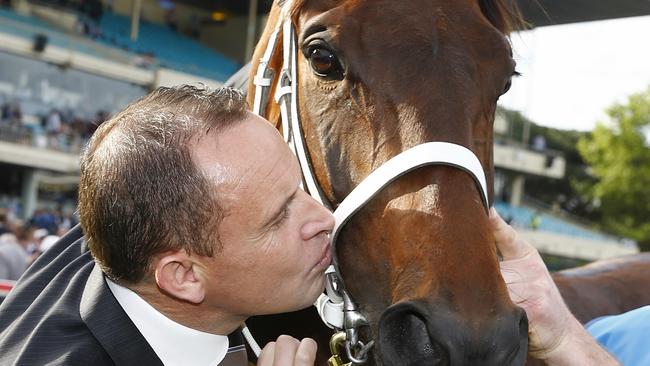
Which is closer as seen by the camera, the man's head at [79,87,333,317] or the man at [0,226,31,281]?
the man's head at [79,87,333,317]

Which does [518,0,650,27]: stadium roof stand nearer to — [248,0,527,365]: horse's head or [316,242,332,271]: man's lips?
[248,0,527,365]: horse's head

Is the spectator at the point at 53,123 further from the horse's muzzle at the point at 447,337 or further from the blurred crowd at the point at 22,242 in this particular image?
the horse's muzzle at the point at 447,337

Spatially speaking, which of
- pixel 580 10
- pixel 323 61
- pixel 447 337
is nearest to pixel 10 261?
pixel 580 10

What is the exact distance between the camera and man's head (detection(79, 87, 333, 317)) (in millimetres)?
1575

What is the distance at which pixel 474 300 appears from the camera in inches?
68.9

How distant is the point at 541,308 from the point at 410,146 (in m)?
0.55

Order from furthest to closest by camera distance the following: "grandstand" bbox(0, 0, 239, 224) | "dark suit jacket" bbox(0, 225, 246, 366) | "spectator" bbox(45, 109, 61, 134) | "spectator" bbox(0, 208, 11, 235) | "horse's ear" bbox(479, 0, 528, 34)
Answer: "spectator" bbox(45, 109, 61, 134), "grandstand" bbox(0, 0, 239, 224), "spectator" bbox(0, 208, 11, 235), "horse's ear" bbox(479, 0, 528, 34), "dark suit jacket" bbox(0, 225, 246, 366)

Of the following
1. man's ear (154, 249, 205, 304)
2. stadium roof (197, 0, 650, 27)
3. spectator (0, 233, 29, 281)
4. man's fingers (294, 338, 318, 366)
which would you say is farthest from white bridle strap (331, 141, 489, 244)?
spectator (0, 233, 29, 281)

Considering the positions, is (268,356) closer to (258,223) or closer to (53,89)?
(258,223)

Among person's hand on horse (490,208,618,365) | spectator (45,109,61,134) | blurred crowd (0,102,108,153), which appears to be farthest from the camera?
spectator (45,109,61,134)

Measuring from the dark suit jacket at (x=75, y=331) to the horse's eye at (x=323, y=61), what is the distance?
0.89 m

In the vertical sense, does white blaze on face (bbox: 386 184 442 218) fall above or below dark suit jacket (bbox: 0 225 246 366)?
above

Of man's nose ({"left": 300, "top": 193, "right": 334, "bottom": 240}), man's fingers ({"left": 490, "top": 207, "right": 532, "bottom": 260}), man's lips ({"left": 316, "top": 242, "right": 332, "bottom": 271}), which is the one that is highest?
man's nose ({"left": 300, "top": 193, "right": 334, "bottom": 240})

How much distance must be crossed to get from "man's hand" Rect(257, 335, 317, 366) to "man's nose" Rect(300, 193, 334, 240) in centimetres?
24
